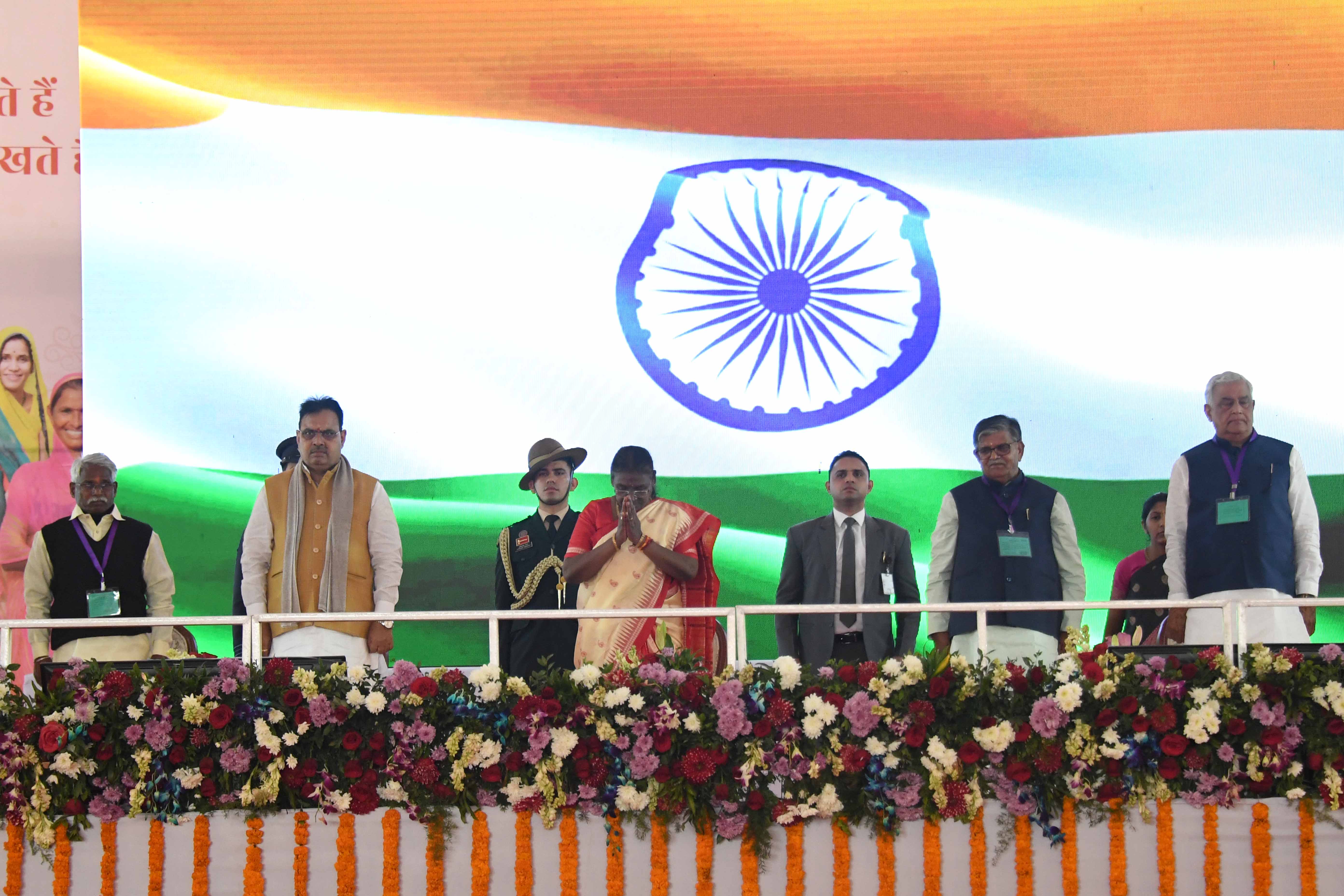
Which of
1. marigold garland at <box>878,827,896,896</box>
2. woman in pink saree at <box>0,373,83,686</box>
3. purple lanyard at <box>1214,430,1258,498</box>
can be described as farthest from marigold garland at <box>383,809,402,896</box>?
woman in pink saree at <box>0,373,83,686</box>

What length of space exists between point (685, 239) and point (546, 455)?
118cm

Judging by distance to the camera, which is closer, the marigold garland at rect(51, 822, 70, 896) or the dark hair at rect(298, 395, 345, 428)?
the marigold garland at rect(51, 822, 70, 896)

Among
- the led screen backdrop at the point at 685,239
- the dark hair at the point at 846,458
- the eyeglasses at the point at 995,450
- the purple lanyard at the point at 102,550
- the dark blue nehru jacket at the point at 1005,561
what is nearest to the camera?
the purple lanyard at the point at 102,550

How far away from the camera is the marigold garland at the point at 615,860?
2895mm

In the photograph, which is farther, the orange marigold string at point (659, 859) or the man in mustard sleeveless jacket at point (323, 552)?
the man in mustard sleeveless jacket at point (323, 552)

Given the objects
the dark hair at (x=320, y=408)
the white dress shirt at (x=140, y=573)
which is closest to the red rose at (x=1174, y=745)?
the dark hair at (x=320, y=408)

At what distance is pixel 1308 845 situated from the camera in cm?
294

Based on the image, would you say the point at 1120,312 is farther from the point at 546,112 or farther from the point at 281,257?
the point at 281,257

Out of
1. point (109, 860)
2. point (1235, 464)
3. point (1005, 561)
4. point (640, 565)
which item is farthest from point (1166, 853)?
point (109, 860)

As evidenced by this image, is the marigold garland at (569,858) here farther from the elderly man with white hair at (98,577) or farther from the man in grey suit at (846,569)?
the elderly man with white hair at (98,577)

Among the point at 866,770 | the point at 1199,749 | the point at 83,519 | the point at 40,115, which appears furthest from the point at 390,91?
the point at 1199,749

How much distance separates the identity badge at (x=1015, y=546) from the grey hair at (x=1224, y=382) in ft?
2.31

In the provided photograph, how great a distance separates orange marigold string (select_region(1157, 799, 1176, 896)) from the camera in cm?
291

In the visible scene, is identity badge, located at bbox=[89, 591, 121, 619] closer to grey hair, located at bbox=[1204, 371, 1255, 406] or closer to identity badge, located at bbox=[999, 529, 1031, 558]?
identity badge, located at bbox=[999, 529, 1031, 558]
